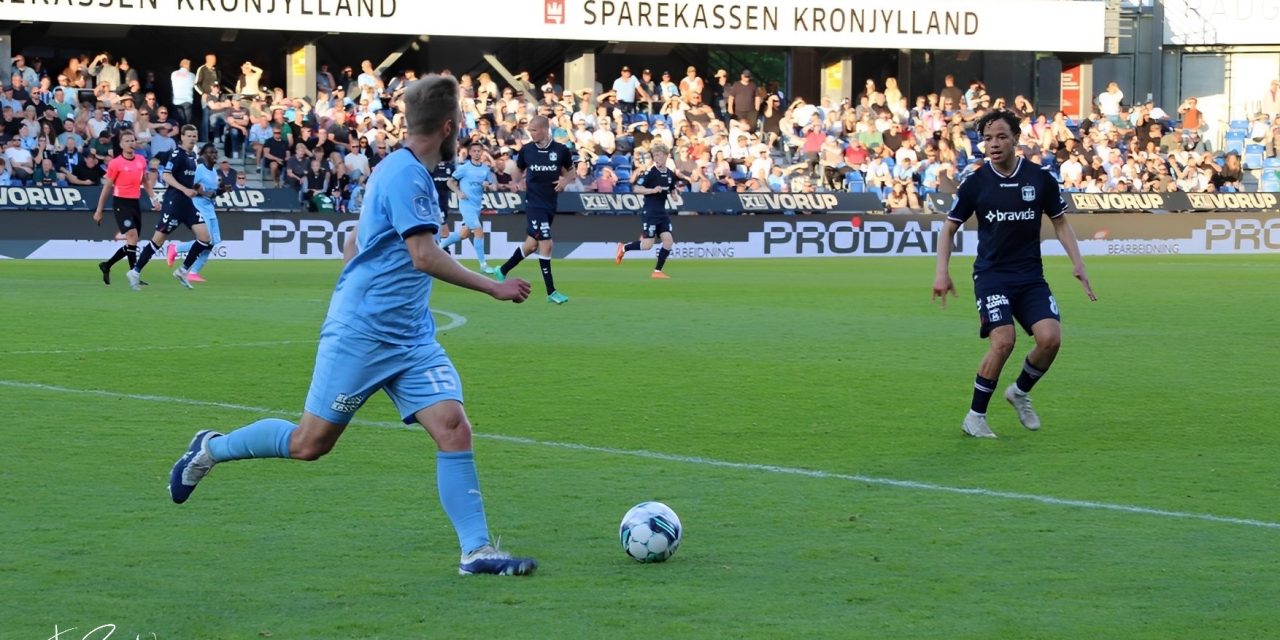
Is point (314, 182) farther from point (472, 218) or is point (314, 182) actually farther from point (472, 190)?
point (472, 218)

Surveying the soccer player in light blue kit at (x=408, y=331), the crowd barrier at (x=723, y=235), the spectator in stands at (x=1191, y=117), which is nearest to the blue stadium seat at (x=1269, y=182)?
the spectator in stands at (x=1191, y=117)

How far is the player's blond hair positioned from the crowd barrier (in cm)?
2489

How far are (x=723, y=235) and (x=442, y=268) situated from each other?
29.4 meters

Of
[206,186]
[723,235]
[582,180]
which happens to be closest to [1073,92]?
[723,235]

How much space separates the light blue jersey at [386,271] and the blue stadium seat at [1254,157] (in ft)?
141

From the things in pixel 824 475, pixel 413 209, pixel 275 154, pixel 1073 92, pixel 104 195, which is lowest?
pixel 824 475

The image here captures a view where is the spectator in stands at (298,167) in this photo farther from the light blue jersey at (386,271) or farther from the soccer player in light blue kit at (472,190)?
the light blue jersey at (386,271)

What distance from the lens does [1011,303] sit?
33.0ft

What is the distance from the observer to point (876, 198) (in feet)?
121

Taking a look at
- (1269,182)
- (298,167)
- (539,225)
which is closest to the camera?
(539,225)

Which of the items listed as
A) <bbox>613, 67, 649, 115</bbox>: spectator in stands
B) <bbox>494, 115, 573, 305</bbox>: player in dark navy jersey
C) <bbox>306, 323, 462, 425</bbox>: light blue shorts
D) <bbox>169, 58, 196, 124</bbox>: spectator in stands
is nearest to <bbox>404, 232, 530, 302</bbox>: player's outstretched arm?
<bbox>306, 323, 462, 425</bbox>: light blue shorts

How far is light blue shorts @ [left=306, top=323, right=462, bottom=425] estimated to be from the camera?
6.10 m

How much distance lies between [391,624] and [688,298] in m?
16.2

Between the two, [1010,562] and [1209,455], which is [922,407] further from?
[1010,562]
